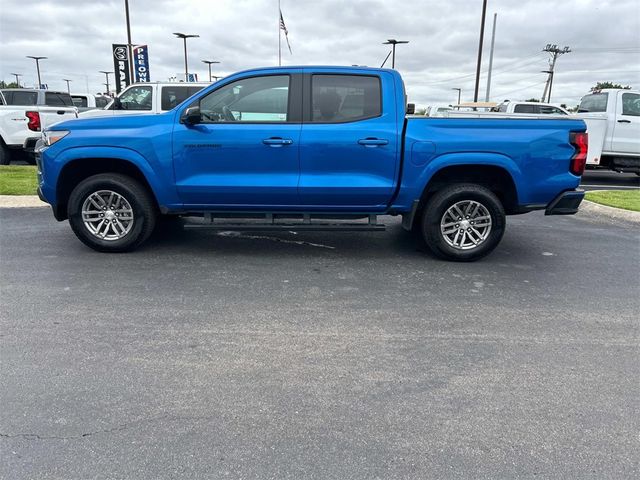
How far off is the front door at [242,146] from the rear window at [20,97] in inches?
474

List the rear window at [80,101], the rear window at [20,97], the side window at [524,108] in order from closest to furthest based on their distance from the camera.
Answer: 1. the rear window at [20,97]
2. the side window at [524,108]
3. the rear window at [80,101]

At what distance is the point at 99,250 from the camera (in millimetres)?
5664

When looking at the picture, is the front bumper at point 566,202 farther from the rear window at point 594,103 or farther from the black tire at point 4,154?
the black tire at point 4,154

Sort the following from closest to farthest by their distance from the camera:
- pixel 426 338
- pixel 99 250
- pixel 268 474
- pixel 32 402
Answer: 1. pixel 268 474
2. pixel 32 402
3. pixel 426 338
4. pixel 99 250

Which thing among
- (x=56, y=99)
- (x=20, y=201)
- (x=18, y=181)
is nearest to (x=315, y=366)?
(x=20, y=201)

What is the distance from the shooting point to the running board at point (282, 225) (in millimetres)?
5508

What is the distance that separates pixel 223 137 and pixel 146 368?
2.75m

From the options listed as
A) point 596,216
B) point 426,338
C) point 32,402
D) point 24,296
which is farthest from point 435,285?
point 596,216

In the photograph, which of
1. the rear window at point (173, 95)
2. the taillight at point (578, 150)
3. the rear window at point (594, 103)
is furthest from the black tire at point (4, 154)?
the rear window at point (594, 103)

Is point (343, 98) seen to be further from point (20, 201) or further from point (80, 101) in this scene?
point (80, 101)

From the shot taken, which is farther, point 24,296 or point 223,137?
point 223,137

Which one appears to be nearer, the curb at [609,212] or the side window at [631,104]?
the curb at [609,212]

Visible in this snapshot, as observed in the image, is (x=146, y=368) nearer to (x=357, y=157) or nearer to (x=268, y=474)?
(x=268, y=474)

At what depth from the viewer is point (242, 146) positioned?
5.26m
